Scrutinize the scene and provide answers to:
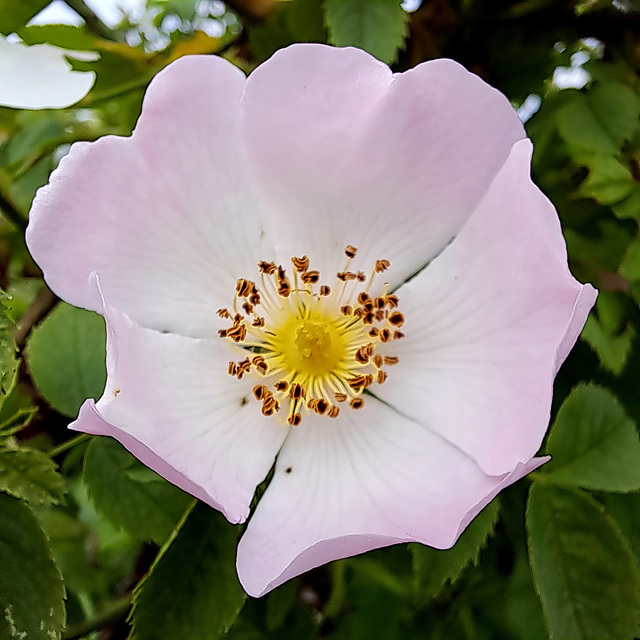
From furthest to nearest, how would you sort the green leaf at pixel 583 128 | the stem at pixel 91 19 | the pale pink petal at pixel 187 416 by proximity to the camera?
the stem at pixel 91 19, the green leaf at pixel 583 128, the pale pink petal at pixel 187 416

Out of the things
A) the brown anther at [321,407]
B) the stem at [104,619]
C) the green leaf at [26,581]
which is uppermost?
the brown anther at [321,407]

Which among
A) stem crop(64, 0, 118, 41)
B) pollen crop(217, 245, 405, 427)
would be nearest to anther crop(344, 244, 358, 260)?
pollen crop(217, 245, 405, 427)

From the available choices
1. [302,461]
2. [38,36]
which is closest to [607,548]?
[302,461]

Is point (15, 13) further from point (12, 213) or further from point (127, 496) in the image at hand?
→ point (127, 496)

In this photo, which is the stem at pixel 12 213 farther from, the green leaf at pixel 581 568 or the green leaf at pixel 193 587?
the green leaf at pixel 581 568

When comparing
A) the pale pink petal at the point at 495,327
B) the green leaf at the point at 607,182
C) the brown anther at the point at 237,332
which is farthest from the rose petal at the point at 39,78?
the green leaf at the point at 607,182

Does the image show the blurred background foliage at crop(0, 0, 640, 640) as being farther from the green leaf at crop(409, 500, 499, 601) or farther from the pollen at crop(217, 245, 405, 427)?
the pollen at crop(217, 245, 405, 427)

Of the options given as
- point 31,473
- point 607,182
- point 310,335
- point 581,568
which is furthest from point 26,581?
point 607,182
